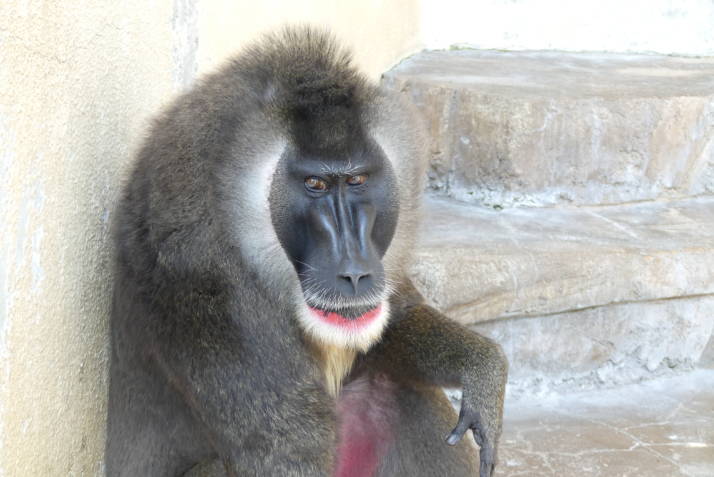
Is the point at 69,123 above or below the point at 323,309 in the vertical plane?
above

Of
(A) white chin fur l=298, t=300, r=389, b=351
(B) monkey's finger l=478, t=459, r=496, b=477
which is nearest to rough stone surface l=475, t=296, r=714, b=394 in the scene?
(B) monkey's finger l=478, t=459, r=496, b=477

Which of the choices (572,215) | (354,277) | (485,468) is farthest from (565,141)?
(354,277)

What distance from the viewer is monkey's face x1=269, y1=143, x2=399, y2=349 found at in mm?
2148

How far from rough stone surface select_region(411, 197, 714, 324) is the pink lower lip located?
1522 mm

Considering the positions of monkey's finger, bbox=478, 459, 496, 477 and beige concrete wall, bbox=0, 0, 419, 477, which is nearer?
beige concrete wall, bbox=0, 0, 419, 477

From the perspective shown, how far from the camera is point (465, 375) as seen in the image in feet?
8.27

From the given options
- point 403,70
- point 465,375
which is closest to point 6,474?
point 465,375

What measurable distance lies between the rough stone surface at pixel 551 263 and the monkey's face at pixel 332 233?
5.10ft

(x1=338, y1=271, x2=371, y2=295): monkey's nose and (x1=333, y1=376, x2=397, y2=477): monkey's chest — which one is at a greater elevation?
(x1=338, y1=271, x2=371, y2=295): monkey's nose

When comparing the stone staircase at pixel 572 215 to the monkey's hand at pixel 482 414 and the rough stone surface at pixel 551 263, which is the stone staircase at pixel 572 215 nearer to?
the rough stone surface at pixel 551 263

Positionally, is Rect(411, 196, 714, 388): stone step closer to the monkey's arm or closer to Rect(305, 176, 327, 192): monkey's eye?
the monkey's arm

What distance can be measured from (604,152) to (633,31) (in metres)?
2.47

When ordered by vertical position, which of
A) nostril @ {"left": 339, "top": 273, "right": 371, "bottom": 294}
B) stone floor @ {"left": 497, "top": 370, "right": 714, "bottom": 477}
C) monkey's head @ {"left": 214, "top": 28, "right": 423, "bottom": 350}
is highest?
monkey's head @ {"left": 214, "top": 28, "right": 423, "bottom": 350}

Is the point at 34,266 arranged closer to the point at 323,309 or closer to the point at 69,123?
the point at 69,123
